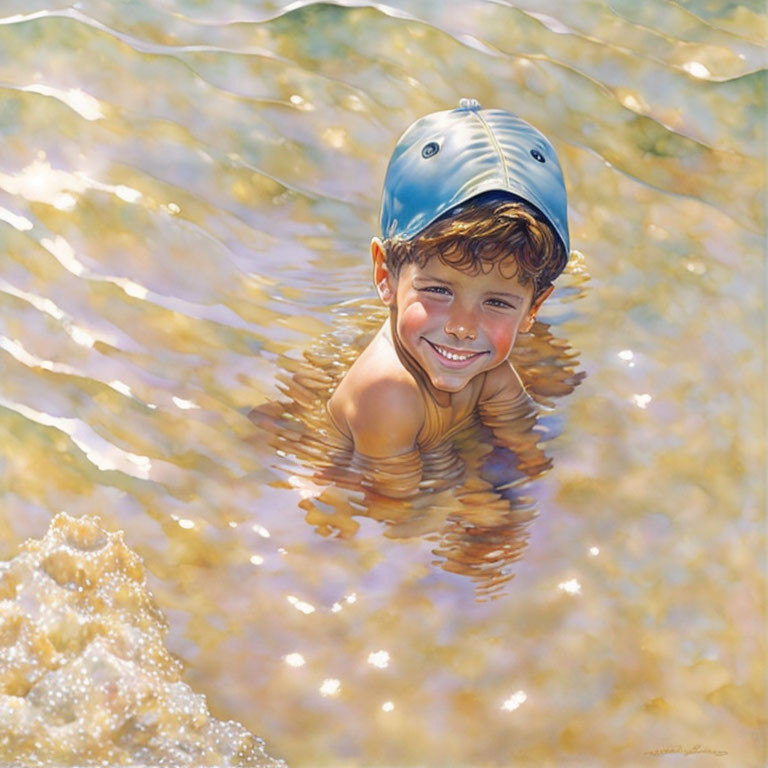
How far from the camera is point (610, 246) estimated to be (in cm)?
258

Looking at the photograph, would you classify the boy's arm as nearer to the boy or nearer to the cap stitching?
the boy

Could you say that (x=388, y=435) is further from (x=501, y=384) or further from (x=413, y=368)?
(x=501, y=384)

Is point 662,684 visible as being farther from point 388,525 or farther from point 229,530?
point 229,530

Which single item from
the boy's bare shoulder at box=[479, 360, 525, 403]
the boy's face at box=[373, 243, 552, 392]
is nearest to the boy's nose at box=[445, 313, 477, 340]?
the boy's face at box=[373, 243, 552, 392]

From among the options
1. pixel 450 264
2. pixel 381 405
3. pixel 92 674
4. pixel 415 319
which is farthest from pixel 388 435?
pixel 92 674

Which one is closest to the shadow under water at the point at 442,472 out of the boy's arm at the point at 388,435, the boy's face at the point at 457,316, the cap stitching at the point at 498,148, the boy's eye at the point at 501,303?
the boy's arm at the point at 388,435

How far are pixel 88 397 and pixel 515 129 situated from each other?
86cm

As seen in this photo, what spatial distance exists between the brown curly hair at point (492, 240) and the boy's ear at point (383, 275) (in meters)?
0.09

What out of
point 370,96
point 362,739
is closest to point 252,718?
point 362,739

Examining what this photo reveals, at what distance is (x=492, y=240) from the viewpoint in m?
1.82
